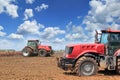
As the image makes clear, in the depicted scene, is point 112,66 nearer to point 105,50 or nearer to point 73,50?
point 105,50

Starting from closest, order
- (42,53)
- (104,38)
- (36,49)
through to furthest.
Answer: (104,38) < (42,53) < (36,49)

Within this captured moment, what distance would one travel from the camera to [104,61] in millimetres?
16078

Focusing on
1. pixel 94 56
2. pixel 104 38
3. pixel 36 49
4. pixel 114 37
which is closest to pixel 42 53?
pixel 36 49

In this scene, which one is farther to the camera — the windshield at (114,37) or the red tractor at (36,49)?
the red tractor at (36,49)

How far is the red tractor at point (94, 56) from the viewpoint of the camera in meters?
16.0

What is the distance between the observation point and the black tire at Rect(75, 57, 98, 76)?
15930 millimetres

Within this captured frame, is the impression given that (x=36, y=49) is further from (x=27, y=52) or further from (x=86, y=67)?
(x=86, y=67)

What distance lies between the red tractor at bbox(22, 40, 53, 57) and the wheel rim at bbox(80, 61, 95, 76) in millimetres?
25191

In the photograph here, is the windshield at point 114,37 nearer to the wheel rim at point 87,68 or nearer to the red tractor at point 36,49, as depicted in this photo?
the wheel rim at point 87,68

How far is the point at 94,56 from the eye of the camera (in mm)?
16188

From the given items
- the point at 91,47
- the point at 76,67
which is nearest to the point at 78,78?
the point at 76,67

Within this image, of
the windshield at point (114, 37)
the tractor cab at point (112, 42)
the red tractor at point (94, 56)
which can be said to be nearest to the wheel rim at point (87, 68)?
the red tractor at point (94, 56)

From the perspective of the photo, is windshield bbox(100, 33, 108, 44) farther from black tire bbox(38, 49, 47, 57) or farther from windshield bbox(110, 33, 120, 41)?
black tire bbox(38, 49, 47, 57)

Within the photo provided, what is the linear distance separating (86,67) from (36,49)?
25913mm
